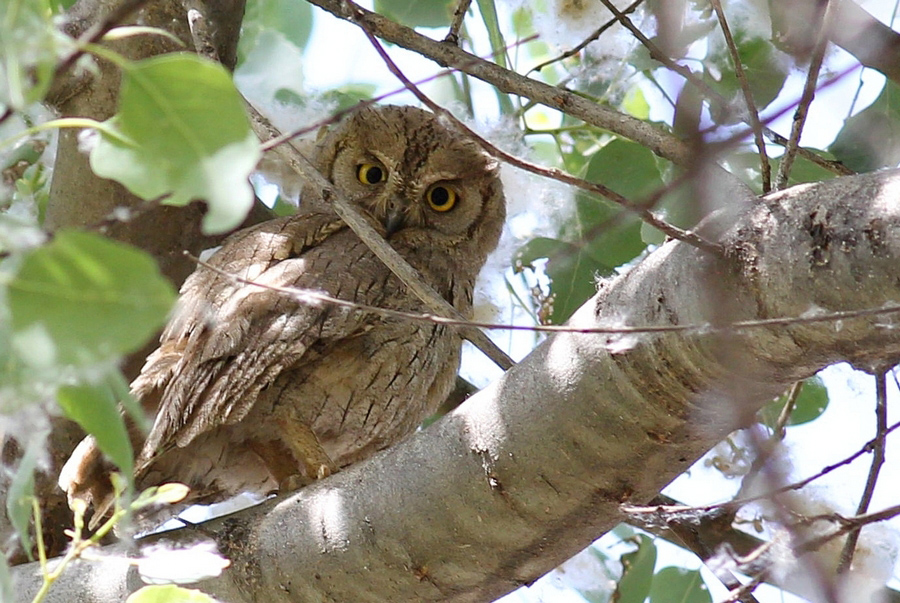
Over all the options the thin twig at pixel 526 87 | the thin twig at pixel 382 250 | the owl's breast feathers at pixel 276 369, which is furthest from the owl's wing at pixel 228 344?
the thin twig at pixel 526 87

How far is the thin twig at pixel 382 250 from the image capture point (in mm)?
1308

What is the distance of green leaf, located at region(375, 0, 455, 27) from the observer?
2.38m

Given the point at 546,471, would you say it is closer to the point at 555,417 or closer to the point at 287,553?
the point at 555,417

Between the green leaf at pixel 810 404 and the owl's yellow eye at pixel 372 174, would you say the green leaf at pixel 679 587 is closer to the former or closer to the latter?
the green leaf at pixel 810 404

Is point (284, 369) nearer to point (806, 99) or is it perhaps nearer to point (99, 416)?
point (806, 99)

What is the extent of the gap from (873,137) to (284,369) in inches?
44.7

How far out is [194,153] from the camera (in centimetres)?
55

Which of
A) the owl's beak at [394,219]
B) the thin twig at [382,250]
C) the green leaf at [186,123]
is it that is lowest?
the green leaf at [186,123]

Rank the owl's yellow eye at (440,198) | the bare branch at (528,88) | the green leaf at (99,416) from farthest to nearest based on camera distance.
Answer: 1. the owl's yellow eye at (440,198)
2. the bare branch at (528,88)
3. the green leaf at (99,416)

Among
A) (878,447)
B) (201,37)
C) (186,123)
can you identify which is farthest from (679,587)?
(186,123)

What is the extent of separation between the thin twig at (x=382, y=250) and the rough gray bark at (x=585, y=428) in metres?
0.10

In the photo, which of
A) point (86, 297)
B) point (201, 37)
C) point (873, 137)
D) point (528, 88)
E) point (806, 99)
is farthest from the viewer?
point (873, 137)

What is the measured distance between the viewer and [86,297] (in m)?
0.47

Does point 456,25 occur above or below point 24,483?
above
